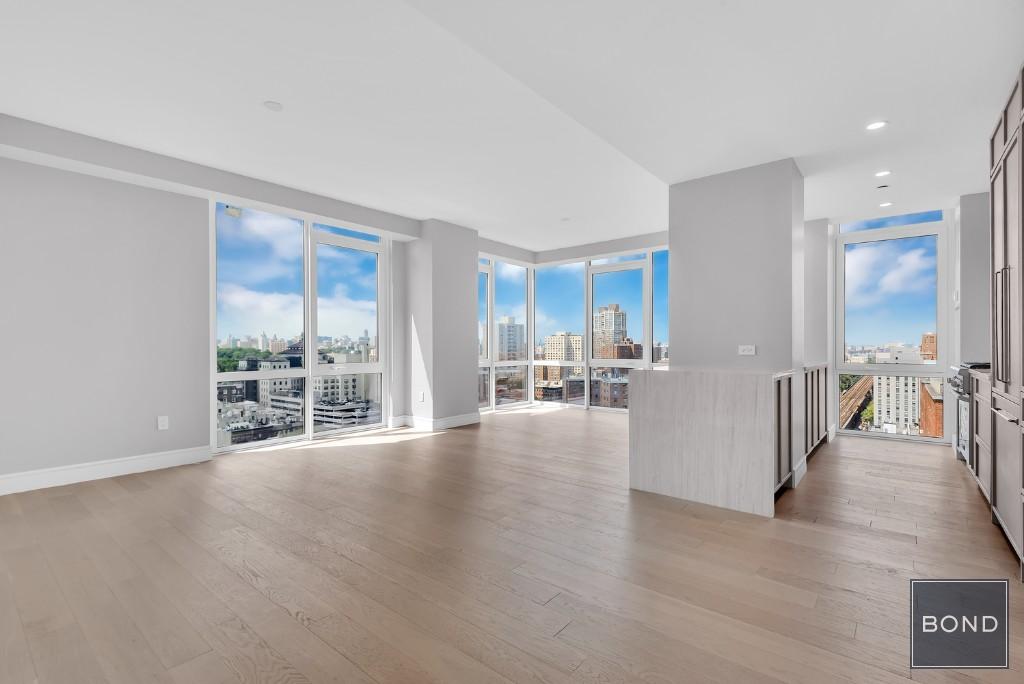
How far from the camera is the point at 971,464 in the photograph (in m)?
3.75

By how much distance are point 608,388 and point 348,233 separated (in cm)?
476

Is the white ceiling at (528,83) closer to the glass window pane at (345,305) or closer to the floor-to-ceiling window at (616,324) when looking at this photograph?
the glass window pane at (345,305)

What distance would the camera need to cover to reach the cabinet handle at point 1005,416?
2.35 meters

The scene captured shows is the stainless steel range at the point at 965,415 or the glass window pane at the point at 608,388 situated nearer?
the stainless steel range at the point at 965,415

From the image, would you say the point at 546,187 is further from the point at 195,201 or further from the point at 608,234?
the point at 195,201

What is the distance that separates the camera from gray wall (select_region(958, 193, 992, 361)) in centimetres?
464

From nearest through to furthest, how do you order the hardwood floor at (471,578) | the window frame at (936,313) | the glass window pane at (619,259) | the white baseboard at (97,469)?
1. the hardwood floor at (471,578)
2. the white baseboard at (97,469)
3. the window frame at (936,313)
4. the glass window pane at (619,259)

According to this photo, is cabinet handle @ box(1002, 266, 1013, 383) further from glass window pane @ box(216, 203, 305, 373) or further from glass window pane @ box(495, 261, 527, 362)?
glass window pane @ box(495, 261, 527, 362)

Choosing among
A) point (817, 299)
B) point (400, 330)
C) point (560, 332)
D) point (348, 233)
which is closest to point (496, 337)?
point (560, 332)

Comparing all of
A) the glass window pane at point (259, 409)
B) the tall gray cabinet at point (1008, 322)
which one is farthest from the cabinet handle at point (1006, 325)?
the glass window pane at point (259, 409)

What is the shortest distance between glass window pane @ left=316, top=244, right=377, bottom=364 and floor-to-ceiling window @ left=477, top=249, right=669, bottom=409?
6.21ft

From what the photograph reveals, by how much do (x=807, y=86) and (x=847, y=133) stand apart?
0.90 m

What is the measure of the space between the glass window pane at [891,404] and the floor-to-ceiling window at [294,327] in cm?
584

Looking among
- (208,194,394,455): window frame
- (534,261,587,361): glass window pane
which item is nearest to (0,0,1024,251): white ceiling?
(208,194,394,455): window frame
